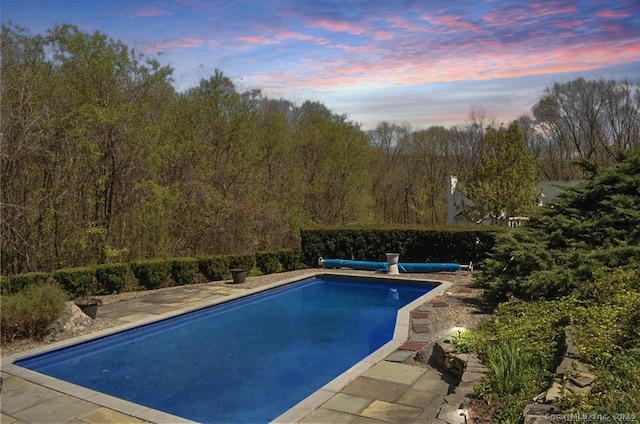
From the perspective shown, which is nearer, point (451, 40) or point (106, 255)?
point (451, 40)

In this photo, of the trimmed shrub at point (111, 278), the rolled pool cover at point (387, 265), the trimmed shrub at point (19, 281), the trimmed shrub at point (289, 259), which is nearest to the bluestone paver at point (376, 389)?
the trimmed shrub at point (19, 281)

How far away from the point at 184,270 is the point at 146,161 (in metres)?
2.78

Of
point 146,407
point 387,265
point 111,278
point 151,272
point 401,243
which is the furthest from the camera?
point 401,243

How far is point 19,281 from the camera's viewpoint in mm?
7988

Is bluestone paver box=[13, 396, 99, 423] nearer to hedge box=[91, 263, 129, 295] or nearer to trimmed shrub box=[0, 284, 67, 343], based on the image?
trimmed shrub box=[0, 284, 67, 343]

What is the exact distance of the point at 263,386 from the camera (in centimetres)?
550

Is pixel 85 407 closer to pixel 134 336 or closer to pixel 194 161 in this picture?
pixel 134 336

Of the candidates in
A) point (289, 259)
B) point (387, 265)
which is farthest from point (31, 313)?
point (387, 265)

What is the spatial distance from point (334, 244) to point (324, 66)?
6342 mm

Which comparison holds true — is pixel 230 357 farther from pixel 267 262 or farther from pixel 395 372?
pixel 267 262

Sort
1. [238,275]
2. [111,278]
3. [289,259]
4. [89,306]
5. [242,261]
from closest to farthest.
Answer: [89,306], [111,278], [238,275], [242,261], [289,259]

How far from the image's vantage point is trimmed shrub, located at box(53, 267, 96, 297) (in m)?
8.67

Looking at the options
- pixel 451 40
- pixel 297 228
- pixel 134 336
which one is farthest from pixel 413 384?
pixel 297 228

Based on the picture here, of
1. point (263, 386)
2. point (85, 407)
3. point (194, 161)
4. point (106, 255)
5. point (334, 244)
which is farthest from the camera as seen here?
point (334, 244)
